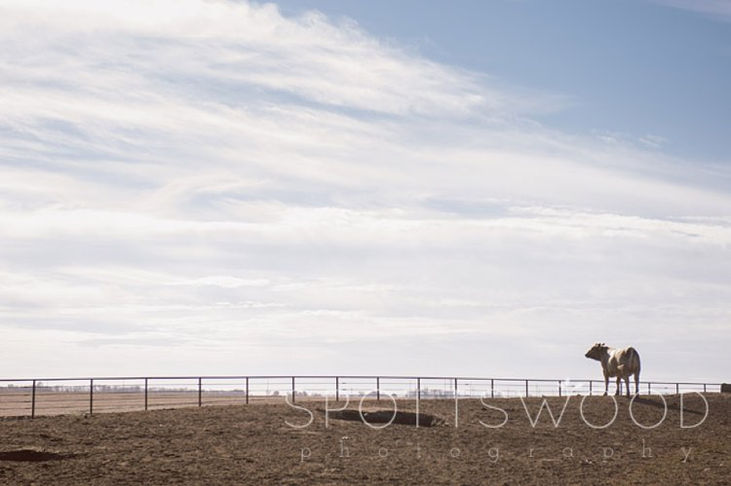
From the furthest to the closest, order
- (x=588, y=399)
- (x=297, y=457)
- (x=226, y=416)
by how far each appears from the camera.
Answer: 1. (x=588, y=399)
2. (x=226, y=416)
3. (x=297, y=457)

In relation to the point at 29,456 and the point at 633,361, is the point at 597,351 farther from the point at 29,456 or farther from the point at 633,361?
the point at 29,456

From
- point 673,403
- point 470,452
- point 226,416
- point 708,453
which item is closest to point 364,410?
point 226,416

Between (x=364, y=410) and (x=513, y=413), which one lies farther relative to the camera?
(x=513, y=413)

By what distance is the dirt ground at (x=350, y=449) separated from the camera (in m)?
25.3

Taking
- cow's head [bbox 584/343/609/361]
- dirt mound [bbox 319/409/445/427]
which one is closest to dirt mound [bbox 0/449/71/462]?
dirt mound [bbox 319/409/445/427]

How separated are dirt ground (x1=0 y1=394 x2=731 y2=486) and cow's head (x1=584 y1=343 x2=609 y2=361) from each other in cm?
925

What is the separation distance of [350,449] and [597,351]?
24227mm

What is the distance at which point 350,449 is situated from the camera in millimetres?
29250

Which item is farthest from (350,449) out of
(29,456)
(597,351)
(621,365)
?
(597,351)

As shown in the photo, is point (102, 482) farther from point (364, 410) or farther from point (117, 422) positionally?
point (364, 410)

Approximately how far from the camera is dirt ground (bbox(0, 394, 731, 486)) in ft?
83.1

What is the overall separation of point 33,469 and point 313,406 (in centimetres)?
1533

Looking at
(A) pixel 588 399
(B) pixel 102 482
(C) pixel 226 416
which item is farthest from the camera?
(A) pixel 588 399

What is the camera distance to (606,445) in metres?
32.8
